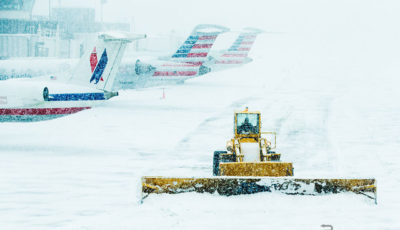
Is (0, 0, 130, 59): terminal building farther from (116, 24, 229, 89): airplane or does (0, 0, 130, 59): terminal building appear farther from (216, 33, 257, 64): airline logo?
(116, 24, 229, 89): airplane

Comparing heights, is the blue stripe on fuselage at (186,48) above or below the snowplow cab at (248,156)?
above

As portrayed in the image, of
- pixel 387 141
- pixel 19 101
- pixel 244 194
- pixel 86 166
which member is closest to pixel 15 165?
pixel 86 166

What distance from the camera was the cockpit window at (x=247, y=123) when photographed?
49.0ft

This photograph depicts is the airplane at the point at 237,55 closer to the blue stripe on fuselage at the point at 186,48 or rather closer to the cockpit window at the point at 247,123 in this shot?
the blue stripe on fuselage at the point at 186,48

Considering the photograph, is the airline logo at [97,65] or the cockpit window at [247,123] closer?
the cockpit window at [247,123]

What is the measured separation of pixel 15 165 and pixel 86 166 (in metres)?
2.06

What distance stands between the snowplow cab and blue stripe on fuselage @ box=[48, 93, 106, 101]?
9.23 metres

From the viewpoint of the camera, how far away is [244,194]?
1288cm

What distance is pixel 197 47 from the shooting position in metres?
41.5

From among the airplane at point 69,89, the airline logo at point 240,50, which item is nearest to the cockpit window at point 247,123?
the airplane at point 69,89

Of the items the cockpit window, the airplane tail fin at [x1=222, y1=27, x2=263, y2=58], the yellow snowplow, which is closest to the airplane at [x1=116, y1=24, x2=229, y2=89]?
the airplane tail fin at [x1=222, y1=27, x2=263, y2=58]

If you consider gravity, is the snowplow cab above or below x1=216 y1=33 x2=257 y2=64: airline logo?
below

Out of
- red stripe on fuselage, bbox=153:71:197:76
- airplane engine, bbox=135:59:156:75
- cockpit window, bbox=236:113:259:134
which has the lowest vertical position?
cockpit window, bbox=236:113:259:134

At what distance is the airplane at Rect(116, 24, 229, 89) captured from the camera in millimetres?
36819
